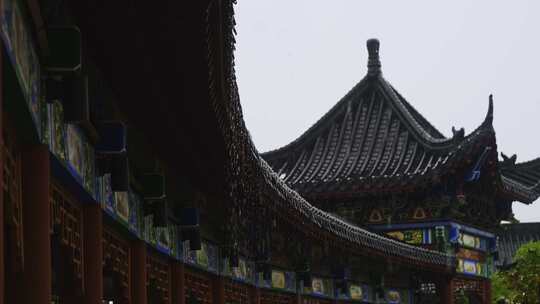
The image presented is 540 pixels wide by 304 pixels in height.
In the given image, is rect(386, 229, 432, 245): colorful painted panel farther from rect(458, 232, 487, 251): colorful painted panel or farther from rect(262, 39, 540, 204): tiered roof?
rect(262, 39, 540, 204): tiered roof

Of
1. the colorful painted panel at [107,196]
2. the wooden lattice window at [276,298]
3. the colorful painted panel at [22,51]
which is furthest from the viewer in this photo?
the wooden lattice window at [276,298]

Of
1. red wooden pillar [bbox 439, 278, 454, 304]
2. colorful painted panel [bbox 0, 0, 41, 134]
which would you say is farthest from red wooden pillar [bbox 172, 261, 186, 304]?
red wooden pillar [bbox 439, 278, 454, 304]

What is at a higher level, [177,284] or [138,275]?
[177,284]

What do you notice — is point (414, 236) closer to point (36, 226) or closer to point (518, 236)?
point (518, 236)

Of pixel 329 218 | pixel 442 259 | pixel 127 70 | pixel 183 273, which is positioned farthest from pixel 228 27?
pixel 442 259

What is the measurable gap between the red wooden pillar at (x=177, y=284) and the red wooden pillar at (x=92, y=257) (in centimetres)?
492

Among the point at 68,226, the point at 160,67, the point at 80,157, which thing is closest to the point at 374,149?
the point at 160,67

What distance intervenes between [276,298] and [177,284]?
7.22 metres

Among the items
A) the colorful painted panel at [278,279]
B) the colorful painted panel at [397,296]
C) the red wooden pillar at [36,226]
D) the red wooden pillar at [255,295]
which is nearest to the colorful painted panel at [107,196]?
the red wooden pillar at [36,226]

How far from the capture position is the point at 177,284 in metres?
15.1

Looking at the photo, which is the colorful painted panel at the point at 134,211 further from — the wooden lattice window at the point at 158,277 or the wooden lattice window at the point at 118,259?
the wooden lattice window at the point at 158,277

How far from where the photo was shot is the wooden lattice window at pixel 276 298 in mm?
21516

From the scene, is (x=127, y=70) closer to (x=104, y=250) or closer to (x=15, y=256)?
(x=104, y=250)

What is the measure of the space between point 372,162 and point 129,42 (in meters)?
25.0
